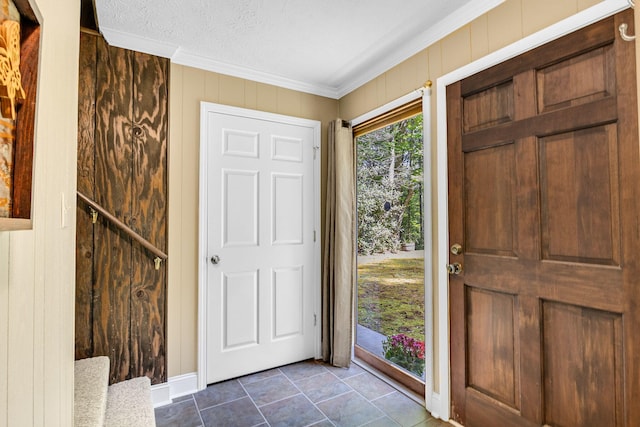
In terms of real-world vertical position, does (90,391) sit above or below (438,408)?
above

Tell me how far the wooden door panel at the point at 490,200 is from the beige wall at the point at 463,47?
0.23 meters

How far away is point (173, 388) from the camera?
7.38 feet

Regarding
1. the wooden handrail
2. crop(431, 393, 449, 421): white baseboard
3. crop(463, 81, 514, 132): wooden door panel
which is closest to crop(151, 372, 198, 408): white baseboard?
the wooden handrail

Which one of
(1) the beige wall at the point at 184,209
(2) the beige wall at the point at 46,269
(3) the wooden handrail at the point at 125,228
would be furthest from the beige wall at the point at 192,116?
(2) the beige wall at the point at 46,269

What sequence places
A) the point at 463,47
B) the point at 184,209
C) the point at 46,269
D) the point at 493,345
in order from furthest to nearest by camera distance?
the point at 184,209
the point at 463,47
the point at 493,345
the point at 46,269

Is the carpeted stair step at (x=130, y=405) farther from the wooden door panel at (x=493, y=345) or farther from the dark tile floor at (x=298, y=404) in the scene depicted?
the wooden door panel at (x=493, y=345)

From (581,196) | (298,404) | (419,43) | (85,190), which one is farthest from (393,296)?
(85,190)

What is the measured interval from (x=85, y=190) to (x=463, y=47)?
8.04 feet

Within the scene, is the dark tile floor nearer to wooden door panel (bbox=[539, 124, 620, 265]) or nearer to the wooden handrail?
the wooden handrail

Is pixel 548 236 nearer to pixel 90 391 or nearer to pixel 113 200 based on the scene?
pixel 90 391

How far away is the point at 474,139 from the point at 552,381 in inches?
48.8

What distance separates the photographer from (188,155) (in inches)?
93.4

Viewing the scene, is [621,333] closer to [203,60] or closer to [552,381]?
[552,381]

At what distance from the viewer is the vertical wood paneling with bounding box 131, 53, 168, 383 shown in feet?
7.11
